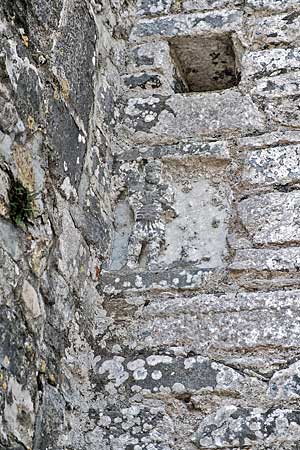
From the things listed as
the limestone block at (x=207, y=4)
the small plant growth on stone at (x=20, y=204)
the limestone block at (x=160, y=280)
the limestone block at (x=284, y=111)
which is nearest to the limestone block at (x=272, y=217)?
the limestone block at (x=160, y=280)

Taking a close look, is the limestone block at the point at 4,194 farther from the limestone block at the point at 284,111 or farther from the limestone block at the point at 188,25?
the limestone block at the point at 188,25

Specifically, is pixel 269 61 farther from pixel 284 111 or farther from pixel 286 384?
pixel 286 384

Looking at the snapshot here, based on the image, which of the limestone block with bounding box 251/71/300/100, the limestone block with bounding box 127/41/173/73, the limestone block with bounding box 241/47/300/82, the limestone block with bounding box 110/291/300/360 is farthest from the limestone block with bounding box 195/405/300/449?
the limestone block with bounding box 127/41/173/73

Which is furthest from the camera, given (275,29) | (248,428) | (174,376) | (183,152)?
(275,29)

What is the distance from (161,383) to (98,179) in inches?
31.5

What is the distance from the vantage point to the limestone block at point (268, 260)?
2.85 m

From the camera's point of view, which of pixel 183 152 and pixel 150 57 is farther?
pixel 150 57

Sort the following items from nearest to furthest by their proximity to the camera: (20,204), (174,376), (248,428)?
1. (20,204)
2. (248,428)
3. (174,376)

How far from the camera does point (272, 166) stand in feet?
10.3

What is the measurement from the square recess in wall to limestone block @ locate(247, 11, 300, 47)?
0.10 m

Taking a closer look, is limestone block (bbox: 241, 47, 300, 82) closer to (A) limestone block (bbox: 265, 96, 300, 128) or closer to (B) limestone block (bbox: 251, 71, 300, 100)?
(B) limestone block (bbox: 251, 71, 300, 100)

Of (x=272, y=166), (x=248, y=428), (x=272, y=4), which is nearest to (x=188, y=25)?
(x=272, y=4)

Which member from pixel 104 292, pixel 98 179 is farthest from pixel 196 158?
pixel 104 292

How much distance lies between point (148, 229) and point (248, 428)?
0.83 meters
